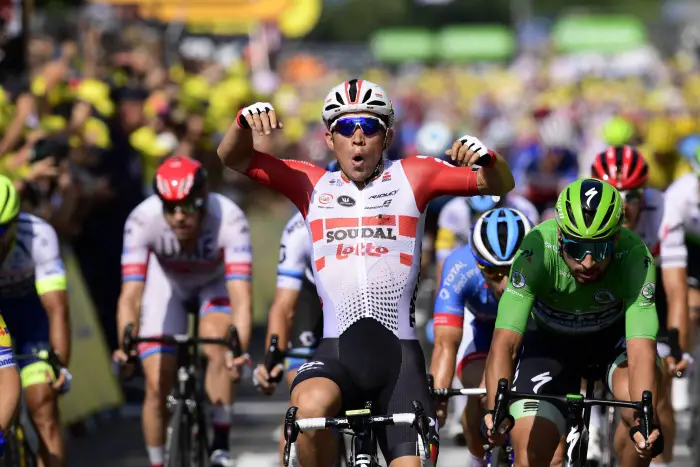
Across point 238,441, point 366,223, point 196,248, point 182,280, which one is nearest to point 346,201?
point 366,223

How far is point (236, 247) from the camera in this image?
31.8 feet

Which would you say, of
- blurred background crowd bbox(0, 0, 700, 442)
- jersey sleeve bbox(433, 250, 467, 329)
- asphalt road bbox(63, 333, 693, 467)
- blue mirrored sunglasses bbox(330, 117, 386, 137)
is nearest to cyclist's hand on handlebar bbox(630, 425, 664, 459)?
blue mirrored sunglasses bbox(330, 117, 386, 137)

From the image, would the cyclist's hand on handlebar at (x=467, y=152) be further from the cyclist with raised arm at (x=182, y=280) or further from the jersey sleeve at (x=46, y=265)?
the jersey sleeve at (x=46, y=265)

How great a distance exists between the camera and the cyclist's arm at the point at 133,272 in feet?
31.1

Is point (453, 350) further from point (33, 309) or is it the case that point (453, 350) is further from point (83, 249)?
point (83, 249)

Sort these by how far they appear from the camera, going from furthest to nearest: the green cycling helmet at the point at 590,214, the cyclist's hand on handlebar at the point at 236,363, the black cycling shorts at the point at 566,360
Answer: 1. the cyclist's hand on handlebar at the point at 236,363
2. the black cycling shorts at the point at 566,360
3. the green cycling helmet at the point at 590,214

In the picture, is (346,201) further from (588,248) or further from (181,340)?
(181,340)

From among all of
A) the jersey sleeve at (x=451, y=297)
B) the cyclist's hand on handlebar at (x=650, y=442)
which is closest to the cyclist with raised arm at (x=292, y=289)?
the jersey sleeve at (x=451, y=297)

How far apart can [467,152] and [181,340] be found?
2945mm

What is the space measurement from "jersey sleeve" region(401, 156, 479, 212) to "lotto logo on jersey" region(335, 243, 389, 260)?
310mm

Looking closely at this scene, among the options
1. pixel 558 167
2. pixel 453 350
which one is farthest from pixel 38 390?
pixel 558 167

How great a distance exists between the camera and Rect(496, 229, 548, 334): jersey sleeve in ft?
23.7

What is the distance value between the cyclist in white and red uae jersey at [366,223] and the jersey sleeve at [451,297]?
128cm

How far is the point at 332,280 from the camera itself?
7121mm
